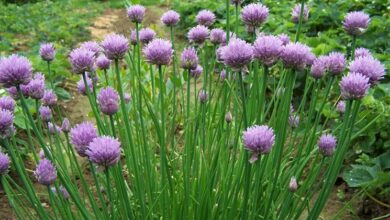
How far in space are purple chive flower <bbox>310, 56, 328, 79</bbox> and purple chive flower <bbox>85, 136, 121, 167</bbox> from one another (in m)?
0.65

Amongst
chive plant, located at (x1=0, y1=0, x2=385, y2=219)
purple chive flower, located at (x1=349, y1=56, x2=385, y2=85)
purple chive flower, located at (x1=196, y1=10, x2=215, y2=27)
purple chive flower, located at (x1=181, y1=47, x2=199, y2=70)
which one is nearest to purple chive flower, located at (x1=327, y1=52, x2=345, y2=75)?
chive plant, located at (x1=0, y1=0, x2=385, y2=219)

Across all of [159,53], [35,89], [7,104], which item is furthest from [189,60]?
[7,104]

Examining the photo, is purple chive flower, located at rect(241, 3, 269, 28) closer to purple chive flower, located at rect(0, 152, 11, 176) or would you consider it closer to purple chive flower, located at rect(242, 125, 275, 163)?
purple chive flower, located at rect(242, 125, 275, 163)

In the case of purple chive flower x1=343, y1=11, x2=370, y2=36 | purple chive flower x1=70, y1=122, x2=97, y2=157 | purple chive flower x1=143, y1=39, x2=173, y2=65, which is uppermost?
purple chive flower x1=343, y1=11, x2=370, y2=36

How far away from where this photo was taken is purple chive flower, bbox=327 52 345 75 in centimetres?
129

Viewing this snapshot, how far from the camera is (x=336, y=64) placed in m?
1.29

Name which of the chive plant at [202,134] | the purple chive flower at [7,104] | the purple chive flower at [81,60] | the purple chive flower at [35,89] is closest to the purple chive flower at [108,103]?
the chive plant at [202,134]

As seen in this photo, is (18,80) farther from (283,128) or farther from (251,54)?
(283,128)

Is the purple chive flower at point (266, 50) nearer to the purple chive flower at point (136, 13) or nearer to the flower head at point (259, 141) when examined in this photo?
the flower head at point (259, 141)

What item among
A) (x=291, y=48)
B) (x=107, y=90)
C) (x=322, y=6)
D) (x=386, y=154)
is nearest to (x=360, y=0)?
(x=322, y=6)

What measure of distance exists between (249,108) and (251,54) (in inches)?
17.2

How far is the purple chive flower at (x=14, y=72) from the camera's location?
3.49 feet

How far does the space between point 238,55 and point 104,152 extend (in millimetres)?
370

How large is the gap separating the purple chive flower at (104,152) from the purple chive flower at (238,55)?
1.06 feet
